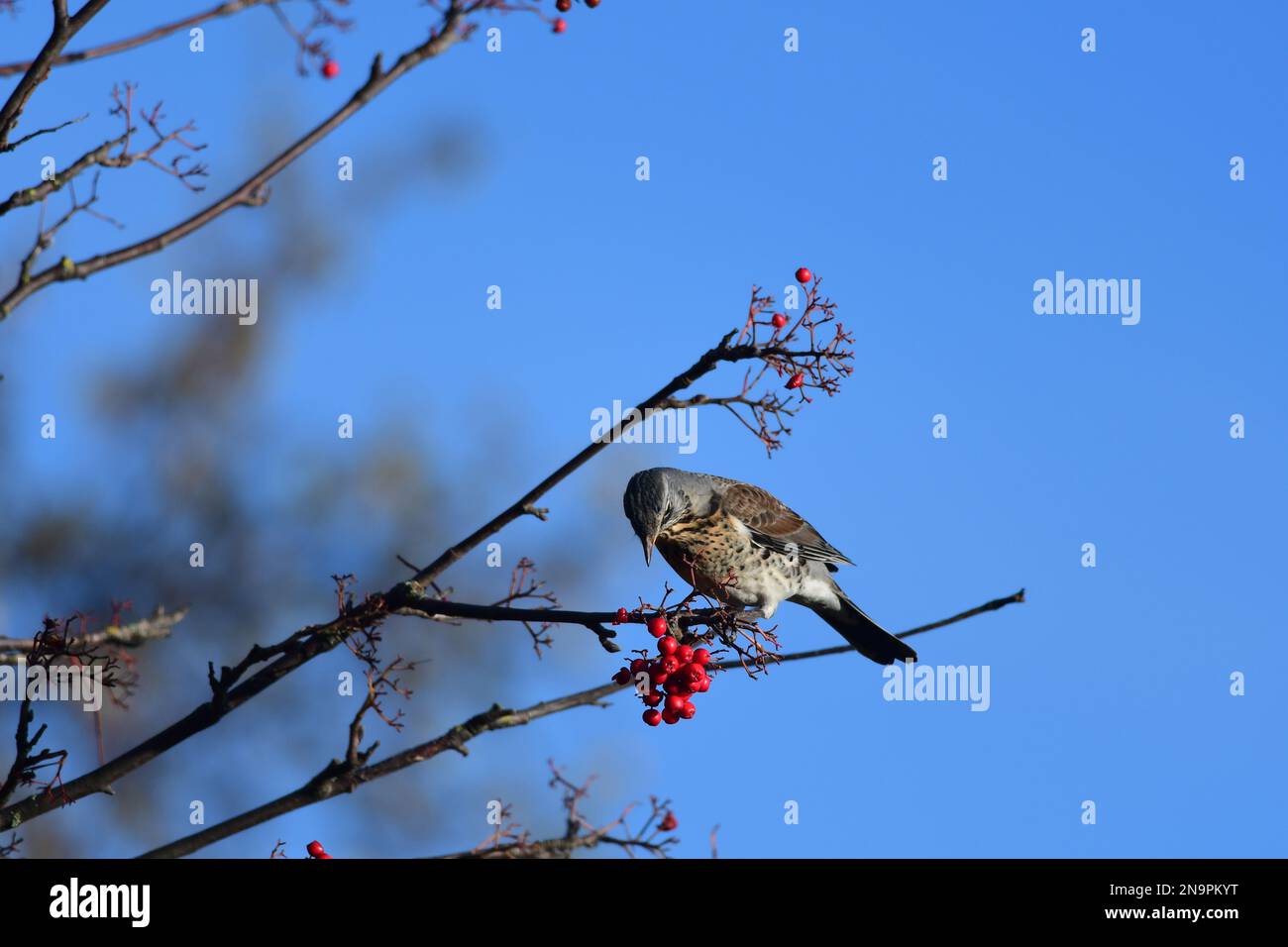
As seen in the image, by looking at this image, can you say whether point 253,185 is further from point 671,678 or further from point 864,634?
point 864,634

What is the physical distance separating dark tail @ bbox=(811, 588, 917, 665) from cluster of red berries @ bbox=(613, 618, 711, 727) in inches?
99.4

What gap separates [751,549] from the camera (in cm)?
531

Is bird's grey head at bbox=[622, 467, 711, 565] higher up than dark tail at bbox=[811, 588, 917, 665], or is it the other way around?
bird's grey head at bbox=[622, 467, 711, 565]

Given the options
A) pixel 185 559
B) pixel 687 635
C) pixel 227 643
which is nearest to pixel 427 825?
pixel 227 643

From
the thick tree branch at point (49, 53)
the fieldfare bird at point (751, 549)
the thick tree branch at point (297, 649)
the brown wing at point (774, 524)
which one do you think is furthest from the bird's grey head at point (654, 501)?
the thick tree branch at point (49, 53)

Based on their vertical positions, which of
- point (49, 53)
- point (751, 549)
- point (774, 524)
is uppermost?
point (49, 53)

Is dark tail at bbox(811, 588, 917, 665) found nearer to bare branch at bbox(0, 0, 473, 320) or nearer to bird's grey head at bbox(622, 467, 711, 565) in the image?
bird's grey head at bbox(622, 467, 711, 565)

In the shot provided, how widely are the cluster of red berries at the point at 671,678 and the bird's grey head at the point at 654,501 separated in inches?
72.1

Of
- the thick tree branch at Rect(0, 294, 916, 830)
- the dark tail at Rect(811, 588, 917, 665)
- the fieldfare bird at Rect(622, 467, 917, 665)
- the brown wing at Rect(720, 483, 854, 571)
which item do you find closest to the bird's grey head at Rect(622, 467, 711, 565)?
the fieldfare bird at Rect(622, 467, 917, 665)

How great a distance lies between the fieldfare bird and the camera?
16.5ft

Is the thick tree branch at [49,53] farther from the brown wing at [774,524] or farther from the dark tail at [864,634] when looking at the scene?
the dark tail at [864,634]

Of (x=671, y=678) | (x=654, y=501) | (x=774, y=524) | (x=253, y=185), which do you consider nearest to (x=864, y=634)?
(x=774, y=524)

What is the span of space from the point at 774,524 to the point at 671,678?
8.66ft

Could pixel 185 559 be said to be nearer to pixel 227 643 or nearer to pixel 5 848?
pixel 227 643
